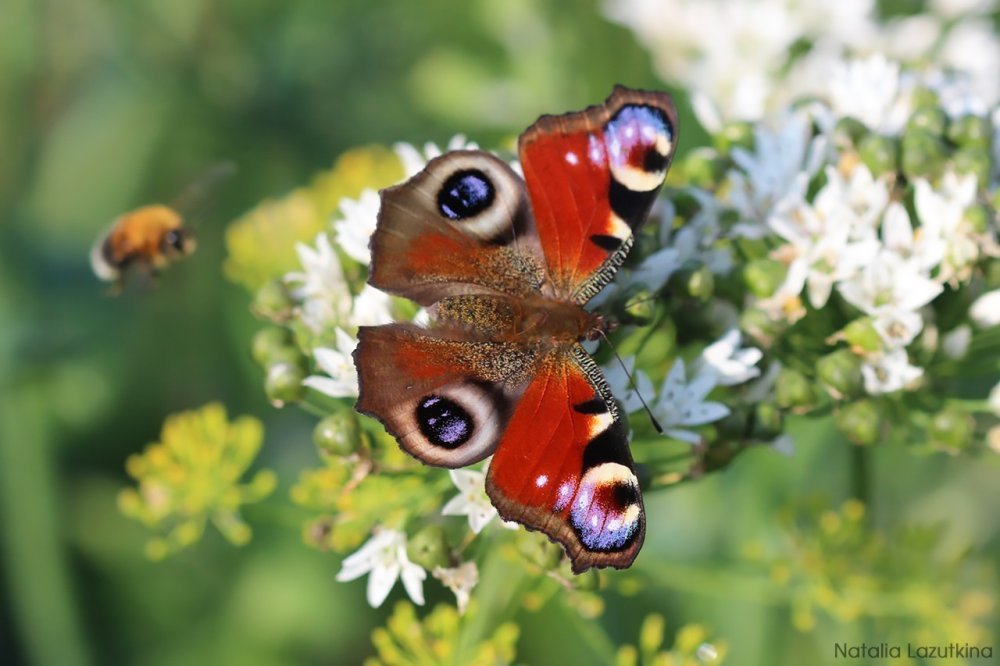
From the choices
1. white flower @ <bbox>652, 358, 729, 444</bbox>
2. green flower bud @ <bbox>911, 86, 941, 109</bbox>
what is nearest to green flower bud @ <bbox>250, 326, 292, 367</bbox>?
Answer: white flower @ <bbox>652, 358, 729, 444</bbox>

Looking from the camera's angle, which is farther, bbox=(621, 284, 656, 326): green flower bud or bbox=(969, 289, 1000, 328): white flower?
bbox=(969, 289, 1000, 328): white flower

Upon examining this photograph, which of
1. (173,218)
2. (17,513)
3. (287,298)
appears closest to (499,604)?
(287,298)

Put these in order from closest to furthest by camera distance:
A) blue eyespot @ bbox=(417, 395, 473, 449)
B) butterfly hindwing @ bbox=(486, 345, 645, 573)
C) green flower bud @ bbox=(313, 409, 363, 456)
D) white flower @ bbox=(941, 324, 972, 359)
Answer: butterfly hindwing @ bbox=(486, 345, 645, 573) < blue eyespot @ bbox=(417, 395, 473, 449) < green flower bud @ bbox=(313, 409, 363, 456) < white flower @ bbox=(941, 324, 972, 359)

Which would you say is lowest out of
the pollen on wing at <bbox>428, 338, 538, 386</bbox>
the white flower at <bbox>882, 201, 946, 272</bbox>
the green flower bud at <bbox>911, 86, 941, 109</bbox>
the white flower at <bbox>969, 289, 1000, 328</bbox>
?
the white flower at <bbox>969, 289, 1000, 328</bbox>

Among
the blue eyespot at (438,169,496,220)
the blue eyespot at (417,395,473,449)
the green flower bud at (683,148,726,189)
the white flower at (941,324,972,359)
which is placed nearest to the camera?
the blue eyespot at (417,395,473,449)

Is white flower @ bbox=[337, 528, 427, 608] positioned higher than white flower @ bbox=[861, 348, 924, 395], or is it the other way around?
white flower @ bbox=[861, 348, 924, 395]

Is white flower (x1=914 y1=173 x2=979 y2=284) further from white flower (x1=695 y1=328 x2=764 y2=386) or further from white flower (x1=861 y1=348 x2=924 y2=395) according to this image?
white flower (x1=695 y1=328 x2=764 y2=386)
